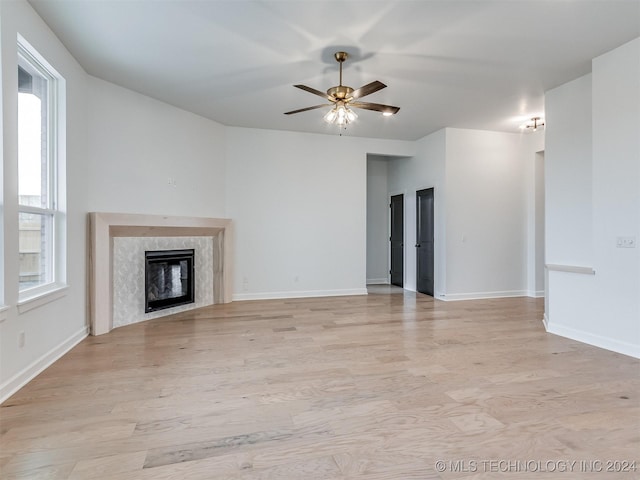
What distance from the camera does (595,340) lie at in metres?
3.46

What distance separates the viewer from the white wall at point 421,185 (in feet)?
19.7

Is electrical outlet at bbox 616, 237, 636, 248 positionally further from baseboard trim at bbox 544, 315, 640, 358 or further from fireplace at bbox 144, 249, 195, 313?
fireplace at bbox 144, 249, 195, 313

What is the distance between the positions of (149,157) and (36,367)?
108 inches

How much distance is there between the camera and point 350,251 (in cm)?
641

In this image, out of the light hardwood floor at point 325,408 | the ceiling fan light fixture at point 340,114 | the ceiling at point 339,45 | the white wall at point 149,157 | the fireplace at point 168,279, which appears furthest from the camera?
the fireplace at point 168,279

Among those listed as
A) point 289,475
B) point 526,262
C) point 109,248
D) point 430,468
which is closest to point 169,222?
point 109,248

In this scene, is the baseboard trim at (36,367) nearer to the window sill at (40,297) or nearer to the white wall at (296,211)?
the window sill at (40,297)

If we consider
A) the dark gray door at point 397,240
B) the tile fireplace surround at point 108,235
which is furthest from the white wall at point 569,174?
the tile fireplace surround at point 108,235

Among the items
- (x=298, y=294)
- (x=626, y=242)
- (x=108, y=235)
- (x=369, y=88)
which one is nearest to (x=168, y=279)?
(x=108, y=235)

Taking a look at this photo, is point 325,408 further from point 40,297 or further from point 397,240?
point 397,240

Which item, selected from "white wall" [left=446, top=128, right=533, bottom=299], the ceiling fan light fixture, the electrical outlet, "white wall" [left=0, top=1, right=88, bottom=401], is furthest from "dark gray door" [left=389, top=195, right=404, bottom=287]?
"white wall" [left=0, top=1, right=88, bottom=401]

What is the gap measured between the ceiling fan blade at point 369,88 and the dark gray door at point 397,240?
451cm

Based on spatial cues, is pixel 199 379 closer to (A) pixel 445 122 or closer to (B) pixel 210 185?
(B) pixel 210 185

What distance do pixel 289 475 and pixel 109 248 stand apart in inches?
136
